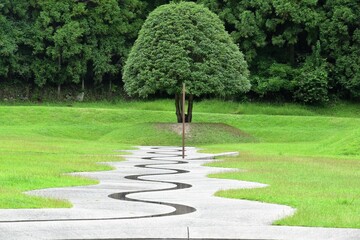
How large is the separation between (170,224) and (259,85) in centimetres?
5137

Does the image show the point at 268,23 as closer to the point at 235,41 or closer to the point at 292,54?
the point at 235,41

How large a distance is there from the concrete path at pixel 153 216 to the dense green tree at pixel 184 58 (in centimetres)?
2744

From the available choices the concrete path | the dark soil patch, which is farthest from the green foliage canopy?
the concrete path

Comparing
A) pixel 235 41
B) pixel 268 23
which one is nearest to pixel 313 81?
pixel 268 23

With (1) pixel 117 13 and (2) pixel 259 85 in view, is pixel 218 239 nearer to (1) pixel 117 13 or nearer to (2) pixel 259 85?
(2) pixel 259 85

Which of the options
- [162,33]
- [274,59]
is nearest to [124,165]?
[162,33]

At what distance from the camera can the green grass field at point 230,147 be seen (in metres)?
14.3

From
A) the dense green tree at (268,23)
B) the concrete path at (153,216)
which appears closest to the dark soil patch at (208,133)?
the dense green tree at (268,23)

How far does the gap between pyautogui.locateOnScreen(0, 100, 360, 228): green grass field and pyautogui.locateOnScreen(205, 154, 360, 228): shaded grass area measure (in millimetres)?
19

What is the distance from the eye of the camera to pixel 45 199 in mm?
13586

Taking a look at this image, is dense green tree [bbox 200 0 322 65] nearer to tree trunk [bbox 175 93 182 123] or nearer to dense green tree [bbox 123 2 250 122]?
dense green tree [bbox 123 2 250 122]

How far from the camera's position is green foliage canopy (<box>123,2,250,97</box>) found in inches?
1785

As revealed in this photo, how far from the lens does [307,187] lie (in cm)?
1720

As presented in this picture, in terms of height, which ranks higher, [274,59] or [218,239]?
[274,59]
